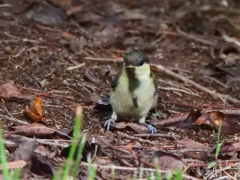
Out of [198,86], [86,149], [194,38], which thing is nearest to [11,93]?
[86,149]

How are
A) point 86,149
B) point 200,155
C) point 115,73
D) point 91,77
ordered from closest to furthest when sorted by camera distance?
point 86,149 → point 200,155 → point 91,77 → point 115,73

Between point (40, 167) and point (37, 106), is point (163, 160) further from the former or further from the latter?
point (37, 106)

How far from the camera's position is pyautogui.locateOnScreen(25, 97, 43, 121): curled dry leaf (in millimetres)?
4321

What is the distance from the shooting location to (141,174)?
3379mm

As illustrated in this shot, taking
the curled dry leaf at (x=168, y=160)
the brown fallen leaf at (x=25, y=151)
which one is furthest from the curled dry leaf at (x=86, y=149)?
the curled dry leaf at (x=168, y=160)

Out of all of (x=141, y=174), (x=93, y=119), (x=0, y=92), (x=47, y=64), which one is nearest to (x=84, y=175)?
(x=141, y=174)

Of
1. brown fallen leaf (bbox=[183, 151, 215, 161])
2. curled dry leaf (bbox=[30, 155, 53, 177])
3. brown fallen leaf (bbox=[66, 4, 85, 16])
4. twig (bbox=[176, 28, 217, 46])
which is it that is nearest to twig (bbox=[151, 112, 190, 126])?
brown fallen leaf (bbox=[183, 151, 215, 161])

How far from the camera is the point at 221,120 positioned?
4.77 metres

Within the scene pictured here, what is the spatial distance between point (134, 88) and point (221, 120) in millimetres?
953

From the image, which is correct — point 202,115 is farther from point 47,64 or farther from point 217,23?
Answer: point 217,23

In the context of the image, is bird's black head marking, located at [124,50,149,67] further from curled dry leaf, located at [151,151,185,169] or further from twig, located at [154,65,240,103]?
twig, located at [154,65,240,103]

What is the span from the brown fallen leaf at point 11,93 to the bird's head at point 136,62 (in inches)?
40.7

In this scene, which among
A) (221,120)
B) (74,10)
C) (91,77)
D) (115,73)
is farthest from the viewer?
(74,10)

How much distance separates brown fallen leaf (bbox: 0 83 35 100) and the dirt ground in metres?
0.01
